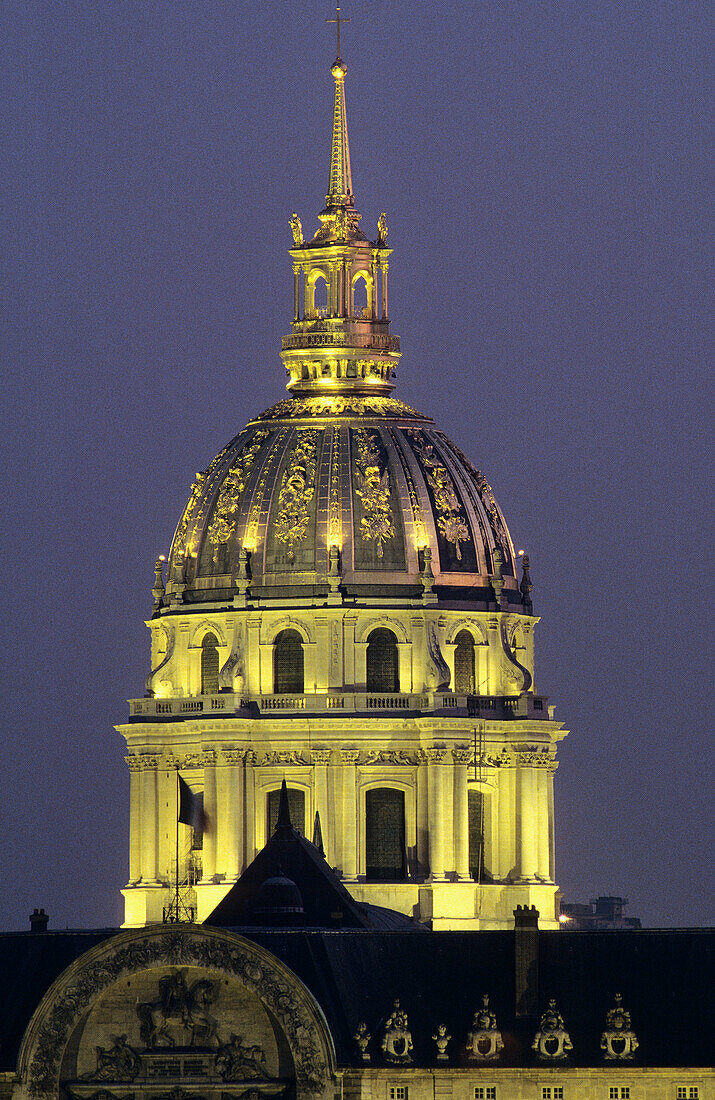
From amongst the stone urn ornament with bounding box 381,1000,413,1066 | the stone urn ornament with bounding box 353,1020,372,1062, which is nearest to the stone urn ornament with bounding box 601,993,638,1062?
the stone urn ornament with bounding box 381,1000,413,1066

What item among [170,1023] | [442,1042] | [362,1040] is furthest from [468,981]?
[170,1023]

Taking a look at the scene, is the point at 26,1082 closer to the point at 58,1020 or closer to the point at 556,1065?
the point at 58,1020

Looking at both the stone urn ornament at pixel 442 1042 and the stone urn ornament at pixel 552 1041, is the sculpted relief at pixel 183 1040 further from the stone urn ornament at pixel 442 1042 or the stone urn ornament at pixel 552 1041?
the stone urn ornament at pixel 552 1041

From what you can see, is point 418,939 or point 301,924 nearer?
point 418,939

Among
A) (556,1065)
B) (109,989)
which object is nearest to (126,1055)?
(109,989)

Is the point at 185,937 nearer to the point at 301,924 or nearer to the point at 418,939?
the point at 418,939

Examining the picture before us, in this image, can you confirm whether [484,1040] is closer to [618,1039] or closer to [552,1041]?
[552,1041]

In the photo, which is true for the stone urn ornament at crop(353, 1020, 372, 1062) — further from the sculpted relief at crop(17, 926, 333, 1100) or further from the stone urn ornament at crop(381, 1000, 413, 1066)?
the sculpted relief at crop(17, 926, 333, 1100)

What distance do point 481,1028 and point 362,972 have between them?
198 inches

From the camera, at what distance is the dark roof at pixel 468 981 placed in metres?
174

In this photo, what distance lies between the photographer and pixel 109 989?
173 m

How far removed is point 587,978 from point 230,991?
12.8m

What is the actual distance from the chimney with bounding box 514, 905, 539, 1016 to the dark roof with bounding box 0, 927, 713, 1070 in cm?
29

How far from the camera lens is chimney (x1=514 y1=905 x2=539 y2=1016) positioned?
17575cm
